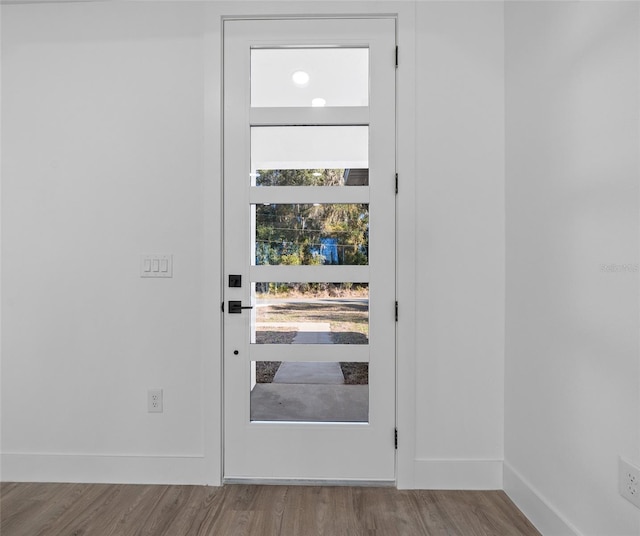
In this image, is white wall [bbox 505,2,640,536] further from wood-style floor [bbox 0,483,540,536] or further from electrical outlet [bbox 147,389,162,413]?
electrical outlet [bbox 147,389,162,413]

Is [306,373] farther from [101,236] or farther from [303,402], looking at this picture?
[101,236]

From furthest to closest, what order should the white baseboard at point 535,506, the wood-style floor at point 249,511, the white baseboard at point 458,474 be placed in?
1. the white baseboard at point 458,474
2. the wood-style floor at point 249,511
3. the white baseboard at point 535,506

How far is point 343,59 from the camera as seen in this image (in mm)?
2209

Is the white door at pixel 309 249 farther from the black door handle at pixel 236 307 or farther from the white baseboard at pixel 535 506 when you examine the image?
the white baseboard at pixel 535 506

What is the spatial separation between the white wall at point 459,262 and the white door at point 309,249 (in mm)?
176

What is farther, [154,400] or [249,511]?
[154,400]

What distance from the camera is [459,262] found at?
2.16 meters

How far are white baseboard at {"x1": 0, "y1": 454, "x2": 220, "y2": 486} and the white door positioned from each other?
0.20 meters

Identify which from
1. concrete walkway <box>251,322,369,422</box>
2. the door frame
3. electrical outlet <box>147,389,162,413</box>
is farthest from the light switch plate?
concrete walkway <box>251,322,369,422</box>

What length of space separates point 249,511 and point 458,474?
3.54ft

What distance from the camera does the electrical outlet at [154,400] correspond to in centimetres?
221

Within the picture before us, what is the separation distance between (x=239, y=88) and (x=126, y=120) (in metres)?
0.64

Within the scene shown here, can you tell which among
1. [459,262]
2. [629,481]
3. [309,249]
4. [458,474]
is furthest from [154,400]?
[629,481]

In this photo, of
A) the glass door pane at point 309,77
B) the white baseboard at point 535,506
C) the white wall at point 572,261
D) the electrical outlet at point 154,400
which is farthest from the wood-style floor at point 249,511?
the glass door pane at point 309,77
